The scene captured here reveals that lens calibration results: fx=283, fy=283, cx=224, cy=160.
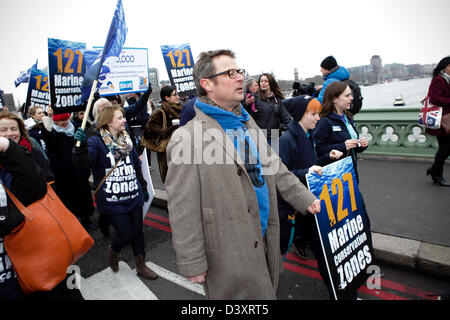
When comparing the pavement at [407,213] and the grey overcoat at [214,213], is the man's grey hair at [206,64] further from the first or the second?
the pavement at [407,213]

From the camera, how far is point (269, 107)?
544cm

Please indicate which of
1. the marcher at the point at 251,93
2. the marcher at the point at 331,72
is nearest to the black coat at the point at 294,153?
the marcher at the point at 331,72

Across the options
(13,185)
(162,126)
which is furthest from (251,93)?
(13,185)

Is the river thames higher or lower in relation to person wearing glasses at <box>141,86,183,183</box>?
higher

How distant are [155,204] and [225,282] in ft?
13.9

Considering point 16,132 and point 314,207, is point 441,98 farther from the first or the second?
point 16,132

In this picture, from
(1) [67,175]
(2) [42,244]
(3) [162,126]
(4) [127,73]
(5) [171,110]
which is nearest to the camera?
(2) [42,244]

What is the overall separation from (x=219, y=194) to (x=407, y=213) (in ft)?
11.5

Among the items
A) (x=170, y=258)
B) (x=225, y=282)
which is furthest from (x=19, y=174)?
(x=170, y=258)

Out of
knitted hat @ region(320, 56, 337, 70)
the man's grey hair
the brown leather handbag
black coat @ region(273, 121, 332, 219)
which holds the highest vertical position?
knitted hat @ region(320, 56, 337, 70)

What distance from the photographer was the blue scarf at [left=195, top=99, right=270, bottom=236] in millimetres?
1862

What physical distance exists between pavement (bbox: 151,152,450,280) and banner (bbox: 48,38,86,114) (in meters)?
2.47

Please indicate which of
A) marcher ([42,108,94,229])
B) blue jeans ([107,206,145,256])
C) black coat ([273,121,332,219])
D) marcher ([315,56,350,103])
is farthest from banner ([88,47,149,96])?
black coat ([273,121,332,219])

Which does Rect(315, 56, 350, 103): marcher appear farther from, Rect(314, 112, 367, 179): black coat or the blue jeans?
the blue jeans
